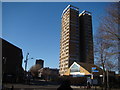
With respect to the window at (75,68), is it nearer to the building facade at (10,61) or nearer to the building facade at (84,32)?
the building facade at (10,61)

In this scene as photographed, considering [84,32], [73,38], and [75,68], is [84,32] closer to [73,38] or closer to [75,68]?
[73,38]

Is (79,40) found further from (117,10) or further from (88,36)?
(117,10)

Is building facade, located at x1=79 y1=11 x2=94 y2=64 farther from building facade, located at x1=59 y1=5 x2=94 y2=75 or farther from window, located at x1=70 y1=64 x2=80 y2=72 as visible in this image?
window, located at x1=70 y1=64 x2=80 y2=72

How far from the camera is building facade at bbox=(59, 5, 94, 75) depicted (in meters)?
87.0

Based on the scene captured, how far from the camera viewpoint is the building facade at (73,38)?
87.0m

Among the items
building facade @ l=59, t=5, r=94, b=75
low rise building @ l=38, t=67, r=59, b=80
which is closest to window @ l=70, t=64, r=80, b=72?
low rise building @ l=38, t=67, r=59, b=80

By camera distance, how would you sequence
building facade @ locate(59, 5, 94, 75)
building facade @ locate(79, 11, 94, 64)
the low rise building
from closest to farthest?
the low rise building
building facade @ locate(59, 5, 94, 75)
building facade @ locate(79, 11, 94, 64)

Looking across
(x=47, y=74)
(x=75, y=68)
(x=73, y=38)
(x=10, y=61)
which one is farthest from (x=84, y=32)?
(x=10, y=61)

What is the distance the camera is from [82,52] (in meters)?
94.5

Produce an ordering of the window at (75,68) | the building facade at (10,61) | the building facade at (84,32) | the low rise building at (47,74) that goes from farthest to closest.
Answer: the building facade at (84,32) < the low rise building at (47,74) < the window at (75,68) < the building facade at (10,61)

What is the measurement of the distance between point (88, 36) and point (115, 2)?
84.3 m

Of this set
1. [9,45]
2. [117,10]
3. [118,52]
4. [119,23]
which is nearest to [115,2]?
[117,10]

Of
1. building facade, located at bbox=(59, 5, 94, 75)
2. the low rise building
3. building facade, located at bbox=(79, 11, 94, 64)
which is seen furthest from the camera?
building facade, located at bbox=(79, 11, 94, 64)

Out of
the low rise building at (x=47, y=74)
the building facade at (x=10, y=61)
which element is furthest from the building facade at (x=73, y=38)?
the building facade at (x=10, y=61)
